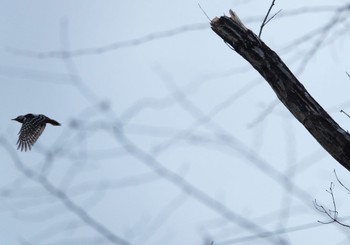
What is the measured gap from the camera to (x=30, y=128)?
9.77 m

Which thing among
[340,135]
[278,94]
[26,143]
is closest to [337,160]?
[340,135]

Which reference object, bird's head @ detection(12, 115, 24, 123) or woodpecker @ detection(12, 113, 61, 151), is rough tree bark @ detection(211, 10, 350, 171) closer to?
woodpecker @ detection(12, 113, 61, 151)

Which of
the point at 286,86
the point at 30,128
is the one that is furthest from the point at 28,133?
the point at 286,86

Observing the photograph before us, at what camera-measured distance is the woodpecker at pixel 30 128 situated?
9555 mm

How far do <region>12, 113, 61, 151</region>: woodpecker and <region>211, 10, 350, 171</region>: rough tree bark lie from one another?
19.5 feet

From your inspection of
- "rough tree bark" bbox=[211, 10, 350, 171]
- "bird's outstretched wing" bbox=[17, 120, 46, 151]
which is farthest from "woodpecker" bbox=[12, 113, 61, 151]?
"rough tree bark" bbox=[211, 10, 350, 171]

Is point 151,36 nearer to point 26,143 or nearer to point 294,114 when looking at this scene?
point 294,114

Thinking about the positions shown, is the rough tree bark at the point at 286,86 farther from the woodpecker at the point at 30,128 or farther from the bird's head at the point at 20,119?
the bird's head at the point at 20,119

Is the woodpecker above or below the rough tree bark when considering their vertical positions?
above

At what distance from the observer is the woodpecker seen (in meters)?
9.55

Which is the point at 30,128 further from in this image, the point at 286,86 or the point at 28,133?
the point at 286,86

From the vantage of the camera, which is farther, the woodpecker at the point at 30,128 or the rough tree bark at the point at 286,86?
the woodpecker at the point at 30,128

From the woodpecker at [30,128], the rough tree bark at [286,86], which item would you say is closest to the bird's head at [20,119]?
the woodpecker at [30,128]

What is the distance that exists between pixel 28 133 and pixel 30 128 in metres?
0.10
